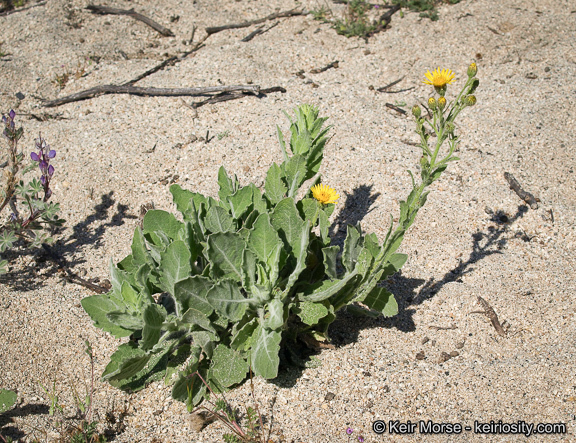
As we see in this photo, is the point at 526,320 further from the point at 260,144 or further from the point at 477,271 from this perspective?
the point at 260,144

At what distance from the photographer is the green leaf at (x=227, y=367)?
2.53 meters

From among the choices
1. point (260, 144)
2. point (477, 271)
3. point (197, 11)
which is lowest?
point (477, 271)

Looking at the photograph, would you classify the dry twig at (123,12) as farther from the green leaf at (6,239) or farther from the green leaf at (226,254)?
the green leaf at (226,254)

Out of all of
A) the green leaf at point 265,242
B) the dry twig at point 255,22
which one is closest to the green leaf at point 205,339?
the green leaf at point 265,242

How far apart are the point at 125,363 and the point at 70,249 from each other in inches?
64.4

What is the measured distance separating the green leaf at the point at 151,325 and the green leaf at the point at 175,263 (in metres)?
0.16

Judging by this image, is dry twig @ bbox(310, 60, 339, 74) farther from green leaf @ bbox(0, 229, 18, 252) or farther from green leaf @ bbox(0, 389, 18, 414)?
green leaf @ bbox(0, 389, 18, 414)

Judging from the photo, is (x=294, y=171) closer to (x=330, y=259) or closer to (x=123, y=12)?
(x=330, y=259)

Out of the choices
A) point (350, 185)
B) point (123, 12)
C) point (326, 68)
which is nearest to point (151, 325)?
point (350, 185)

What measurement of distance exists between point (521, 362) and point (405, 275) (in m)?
0.93

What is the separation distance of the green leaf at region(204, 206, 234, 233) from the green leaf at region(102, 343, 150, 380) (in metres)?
0.71

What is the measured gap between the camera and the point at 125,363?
2424 mm

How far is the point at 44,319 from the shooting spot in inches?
124

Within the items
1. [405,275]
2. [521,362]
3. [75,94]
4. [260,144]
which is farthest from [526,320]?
[75,94]
